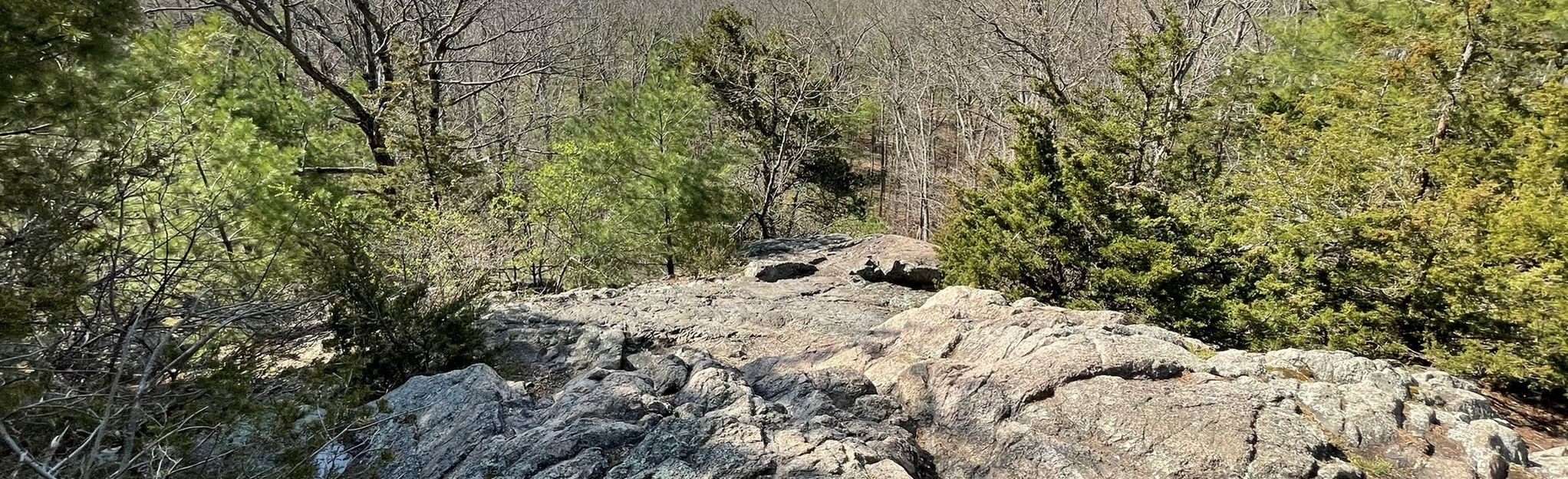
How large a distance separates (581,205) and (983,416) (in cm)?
968

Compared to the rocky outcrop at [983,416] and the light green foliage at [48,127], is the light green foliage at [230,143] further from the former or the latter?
the rocky outcrop at [983,416]

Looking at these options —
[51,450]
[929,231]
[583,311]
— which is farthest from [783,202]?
[51,450]

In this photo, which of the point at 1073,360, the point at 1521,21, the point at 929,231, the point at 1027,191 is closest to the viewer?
the point at 1073,360

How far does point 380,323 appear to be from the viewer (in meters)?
6.52

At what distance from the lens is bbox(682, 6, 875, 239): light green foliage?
18000 millimetres

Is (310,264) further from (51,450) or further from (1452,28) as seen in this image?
(1452,28)

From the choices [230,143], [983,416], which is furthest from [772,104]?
[983,416]

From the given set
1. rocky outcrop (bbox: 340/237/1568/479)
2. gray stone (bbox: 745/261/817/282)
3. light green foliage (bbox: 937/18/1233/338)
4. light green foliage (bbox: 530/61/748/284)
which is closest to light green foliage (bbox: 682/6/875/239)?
light green foliage (bbox: 530/61/748/284)

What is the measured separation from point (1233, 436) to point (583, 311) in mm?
7690

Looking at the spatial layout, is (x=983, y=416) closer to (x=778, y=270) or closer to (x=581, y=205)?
(x=778, y=270)

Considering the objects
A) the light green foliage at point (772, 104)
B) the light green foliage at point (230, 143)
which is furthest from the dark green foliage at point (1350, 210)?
the light green foliage at point (230, 143)

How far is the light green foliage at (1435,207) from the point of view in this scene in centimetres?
654

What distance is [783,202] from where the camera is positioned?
22938mm

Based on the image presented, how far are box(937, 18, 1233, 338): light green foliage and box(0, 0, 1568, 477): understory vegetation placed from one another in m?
0.05
